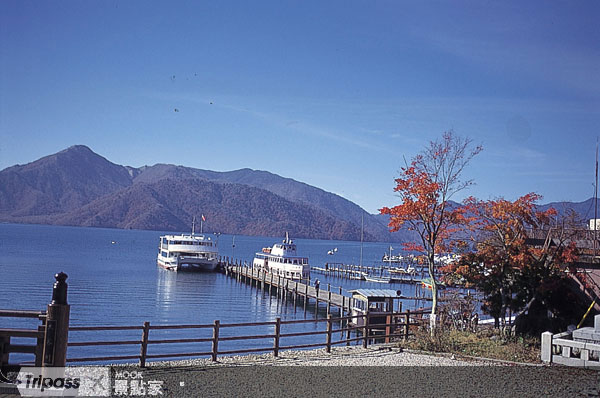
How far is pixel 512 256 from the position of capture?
60.2ft

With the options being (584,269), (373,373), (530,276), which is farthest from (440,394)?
(584,269)

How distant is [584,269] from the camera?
767 inches

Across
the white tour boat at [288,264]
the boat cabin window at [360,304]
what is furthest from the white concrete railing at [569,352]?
the white tour boat at [288,264]

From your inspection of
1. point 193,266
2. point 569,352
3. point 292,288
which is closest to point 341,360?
point 569,352

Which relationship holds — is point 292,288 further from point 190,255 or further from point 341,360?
point 341,360

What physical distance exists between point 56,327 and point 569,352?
12.6 meters

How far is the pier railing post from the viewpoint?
8.84 metres

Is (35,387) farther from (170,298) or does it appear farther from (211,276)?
(211,276)

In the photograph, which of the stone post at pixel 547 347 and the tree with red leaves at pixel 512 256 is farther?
the tree with red leaves at pixel 512 256

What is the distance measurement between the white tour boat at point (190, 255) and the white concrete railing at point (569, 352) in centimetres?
6222

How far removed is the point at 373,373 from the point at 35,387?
24.3 feet

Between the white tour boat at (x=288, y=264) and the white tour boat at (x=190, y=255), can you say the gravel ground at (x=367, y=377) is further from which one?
the white tour boat at (x=190, y=255)

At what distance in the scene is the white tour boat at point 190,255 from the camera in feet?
244

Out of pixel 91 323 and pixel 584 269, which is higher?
pixel 584 269
